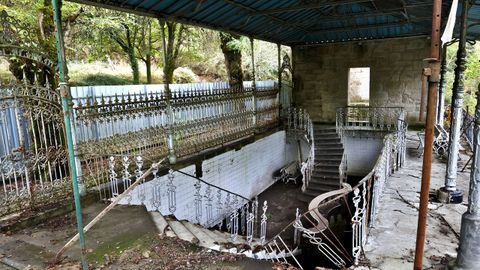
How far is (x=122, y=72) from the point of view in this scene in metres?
22.5

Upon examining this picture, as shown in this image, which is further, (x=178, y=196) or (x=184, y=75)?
(x=184, y=75)

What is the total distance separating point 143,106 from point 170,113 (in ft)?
2.51

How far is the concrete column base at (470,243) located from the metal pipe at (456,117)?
221 cm

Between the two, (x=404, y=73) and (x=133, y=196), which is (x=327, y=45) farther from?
(x=133, y=196)

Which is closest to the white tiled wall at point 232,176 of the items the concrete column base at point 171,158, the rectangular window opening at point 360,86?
the concrete column base at point 171,158

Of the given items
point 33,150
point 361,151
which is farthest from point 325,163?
point 33,150

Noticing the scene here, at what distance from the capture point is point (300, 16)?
1095 centimetres

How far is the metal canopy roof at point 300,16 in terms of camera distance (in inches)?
296

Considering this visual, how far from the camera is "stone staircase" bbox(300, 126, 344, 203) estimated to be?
10914mm

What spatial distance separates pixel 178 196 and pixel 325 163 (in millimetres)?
6355

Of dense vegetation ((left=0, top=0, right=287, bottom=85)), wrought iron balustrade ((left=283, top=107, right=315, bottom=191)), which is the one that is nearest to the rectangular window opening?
dense vegetation ((left=0, top=0, right=287, bottom=85))

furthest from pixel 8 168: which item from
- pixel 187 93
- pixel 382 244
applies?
pixel 382 244

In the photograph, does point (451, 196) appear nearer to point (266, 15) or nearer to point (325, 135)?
point (266, 15)

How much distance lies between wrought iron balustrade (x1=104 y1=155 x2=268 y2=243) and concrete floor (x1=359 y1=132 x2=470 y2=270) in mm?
2039
